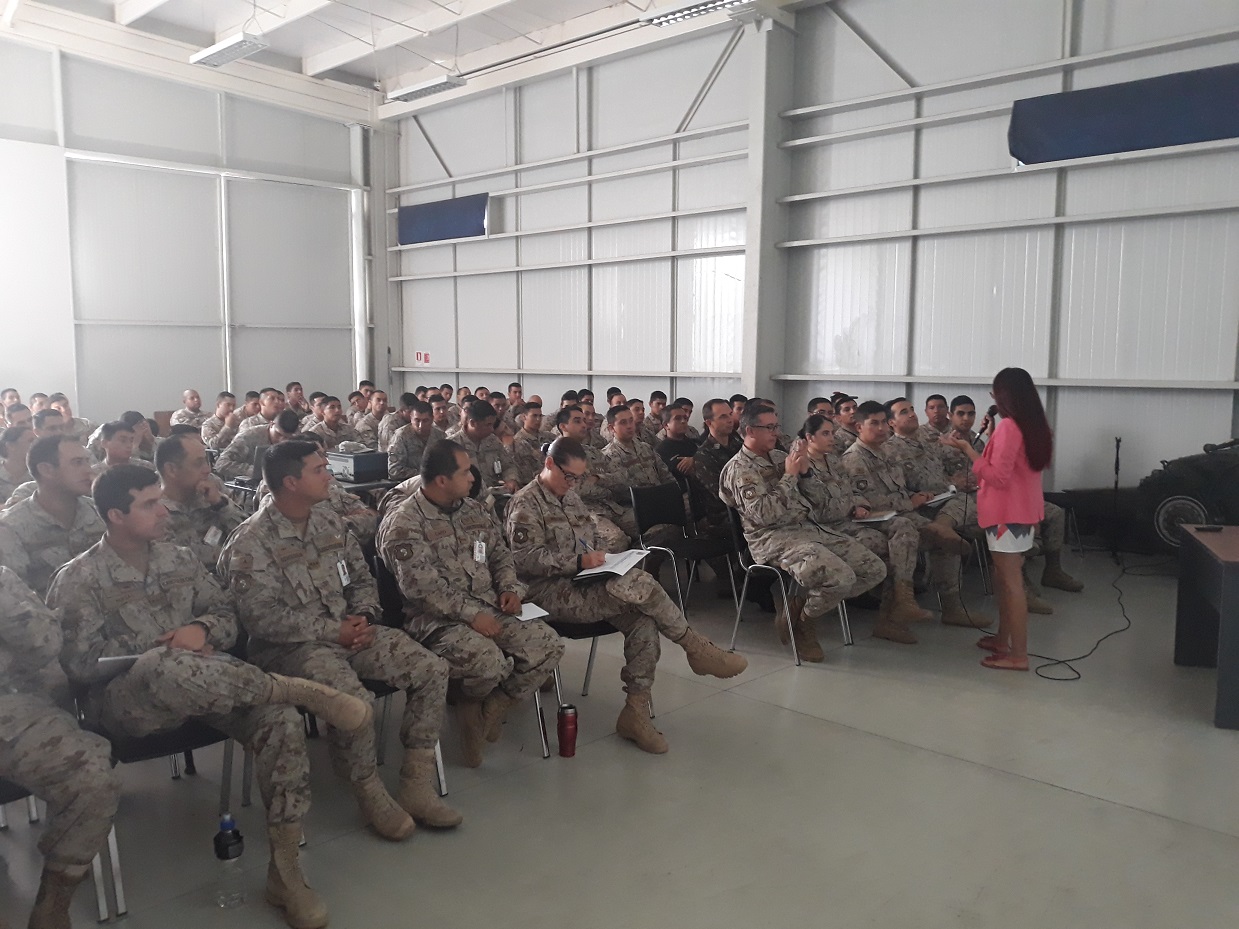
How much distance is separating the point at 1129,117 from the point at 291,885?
7814 millimetres

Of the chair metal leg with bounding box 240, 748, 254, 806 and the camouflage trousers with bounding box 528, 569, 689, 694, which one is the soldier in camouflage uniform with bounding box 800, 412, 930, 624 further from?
the chair metal leg with bounding box 240, 748, 254, 806

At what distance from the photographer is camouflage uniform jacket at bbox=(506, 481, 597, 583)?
3.83 m

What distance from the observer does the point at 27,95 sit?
10.5 m

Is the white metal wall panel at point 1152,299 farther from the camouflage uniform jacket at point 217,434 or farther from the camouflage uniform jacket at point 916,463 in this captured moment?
the camouflage uniform jacket at point 217,434

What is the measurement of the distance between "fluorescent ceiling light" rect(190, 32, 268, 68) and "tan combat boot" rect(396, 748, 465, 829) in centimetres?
863

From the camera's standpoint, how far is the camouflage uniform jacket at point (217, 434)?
8.63 m

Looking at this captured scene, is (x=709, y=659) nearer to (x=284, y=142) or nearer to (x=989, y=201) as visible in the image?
(x=989, y=201)

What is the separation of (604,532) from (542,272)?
714cm

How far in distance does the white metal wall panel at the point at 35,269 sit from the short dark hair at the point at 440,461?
9266 millimetres

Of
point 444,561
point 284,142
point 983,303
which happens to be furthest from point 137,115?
point 444,561

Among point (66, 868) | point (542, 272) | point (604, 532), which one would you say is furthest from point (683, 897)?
point (542, 272)

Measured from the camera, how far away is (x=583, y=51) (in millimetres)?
10805

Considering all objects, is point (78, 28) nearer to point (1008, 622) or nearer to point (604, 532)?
point (604, 532)

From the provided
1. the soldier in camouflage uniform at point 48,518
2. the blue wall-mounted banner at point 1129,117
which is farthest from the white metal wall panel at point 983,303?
the soldier in camouflage uniform at point 48,518
